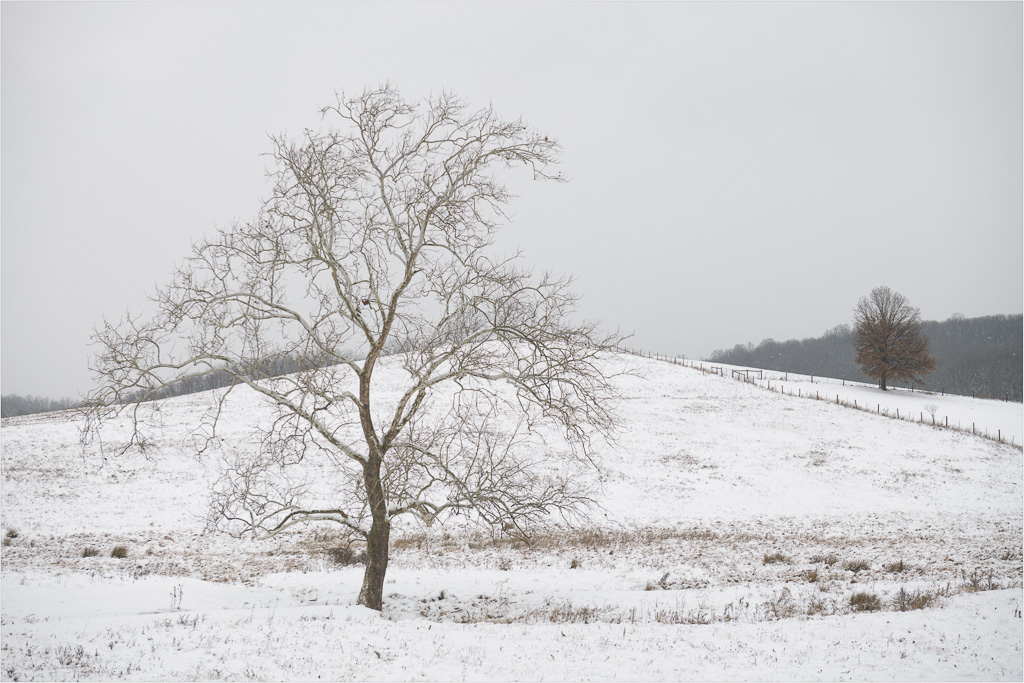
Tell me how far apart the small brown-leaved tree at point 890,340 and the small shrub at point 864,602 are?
50.0m

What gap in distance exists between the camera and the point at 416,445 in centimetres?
970

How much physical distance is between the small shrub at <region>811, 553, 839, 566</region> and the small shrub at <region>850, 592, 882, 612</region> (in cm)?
386

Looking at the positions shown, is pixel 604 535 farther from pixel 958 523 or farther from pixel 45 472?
pixel 45 472

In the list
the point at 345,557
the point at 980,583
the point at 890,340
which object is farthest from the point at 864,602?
the point at 890,340

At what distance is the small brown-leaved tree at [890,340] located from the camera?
51.7m

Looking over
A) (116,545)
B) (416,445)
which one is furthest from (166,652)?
Result: (116,545)

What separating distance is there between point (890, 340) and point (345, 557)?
184 feet

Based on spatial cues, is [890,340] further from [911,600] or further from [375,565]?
[375,565]

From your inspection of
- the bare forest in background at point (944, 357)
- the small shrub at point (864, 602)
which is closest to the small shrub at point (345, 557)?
the small shrub at point (864, 602)

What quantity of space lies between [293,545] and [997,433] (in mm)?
41869

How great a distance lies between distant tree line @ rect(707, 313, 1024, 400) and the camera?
9619cm

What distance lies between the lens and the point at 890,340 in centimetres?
5356

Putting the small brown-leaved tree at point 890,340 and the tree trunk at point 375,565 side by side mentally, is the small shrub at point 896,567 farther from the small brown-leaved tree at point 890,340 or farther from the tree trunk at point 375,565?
the small brown-leaved tree at point 890,340

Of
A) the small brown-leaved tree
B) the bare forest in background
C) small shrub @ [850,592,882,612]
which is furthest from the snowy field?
the bare forest in background
